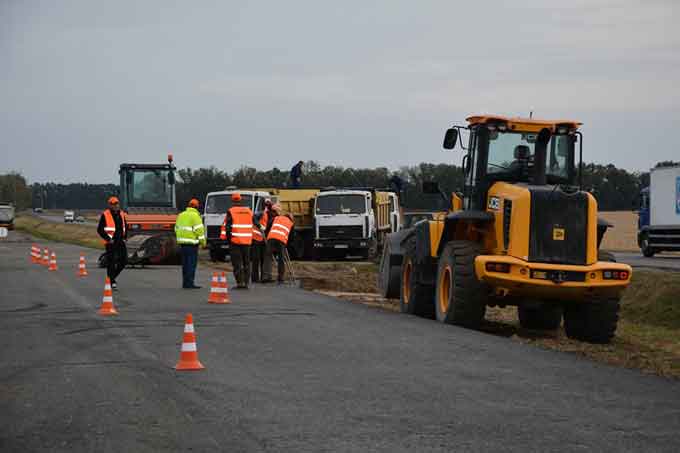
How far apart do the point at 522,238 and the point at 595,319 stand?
1.74 meters

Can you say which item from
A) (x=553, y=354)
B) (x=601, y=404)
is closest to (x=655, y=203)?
(x=553, y=354)

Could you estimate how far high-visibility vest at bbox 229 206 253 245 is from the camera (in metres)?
23.6

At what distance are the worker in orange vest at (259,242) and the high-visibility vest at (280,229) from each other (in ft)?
1.18

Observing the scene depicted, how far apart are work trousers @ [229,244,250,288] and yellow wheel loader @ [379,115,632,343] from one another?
21.8 feet

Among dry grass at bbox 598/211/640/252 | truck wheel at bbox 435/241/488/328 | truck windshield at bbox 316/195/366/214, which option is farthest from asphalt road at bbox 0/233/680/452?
dry grass at bbox 598/211/640/252

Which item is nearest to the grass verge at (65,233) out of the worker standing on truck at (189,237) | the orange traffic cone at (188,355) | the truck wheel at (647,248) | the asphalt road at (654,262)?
the truck wheel at (647,248)

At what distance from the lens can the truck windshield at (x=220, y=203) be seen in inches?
1526

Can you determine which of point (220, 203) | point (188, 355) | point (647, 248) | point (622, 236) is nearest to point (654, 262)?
point (647, 248)

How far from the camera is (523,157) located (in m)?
16.0

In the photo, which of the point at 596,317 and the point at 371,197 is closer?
the point at 596,317

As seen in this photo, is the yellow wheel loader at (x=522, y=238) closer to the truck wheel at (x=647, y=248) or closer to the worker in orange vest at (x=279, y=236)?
the worker in orange vest at (x=279, y=236)

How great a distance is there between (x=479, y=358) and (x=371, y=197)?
28.1 meters

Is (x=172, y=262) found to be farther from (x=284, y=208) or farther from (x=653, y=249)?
(x=653, y=249)

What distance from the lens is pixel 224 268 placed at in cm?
3488
